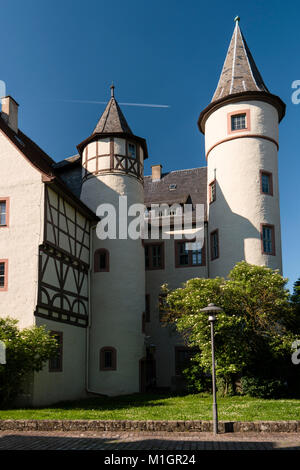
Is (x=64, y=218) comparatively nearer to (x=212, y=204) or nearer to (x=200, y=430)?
(x=212, y=204)

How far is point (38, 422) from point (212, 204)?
1798cm

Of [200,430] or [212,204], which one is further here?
[212,204]

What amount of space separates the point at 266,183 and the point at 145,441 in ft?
61.6

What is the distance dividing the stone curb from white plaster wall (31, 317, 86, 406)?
4.81 meters

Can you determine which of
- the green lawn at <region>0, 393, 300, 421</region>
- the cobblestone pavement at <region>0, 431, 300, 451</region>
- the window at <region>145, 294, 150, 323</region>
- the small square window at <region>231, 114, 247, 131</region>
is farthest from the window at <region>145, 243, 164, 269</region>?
the cobblestone pavement at <region>0, 431, 300, 451</region>

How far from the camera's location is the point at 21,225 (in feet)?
69.3

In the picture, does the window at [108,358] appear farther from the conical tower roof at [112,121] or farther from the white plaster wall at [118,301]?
the conical tower roof at [112,121]

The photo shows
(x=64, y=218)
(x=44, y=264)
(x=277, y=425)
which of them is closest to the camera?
(x=277, y=425)

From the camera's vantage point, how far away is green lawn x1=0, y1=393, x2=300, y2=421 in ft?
50.6

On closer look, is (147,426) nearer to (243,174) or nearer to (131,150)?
(243,174)

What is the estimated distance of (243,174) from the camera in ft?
90.5

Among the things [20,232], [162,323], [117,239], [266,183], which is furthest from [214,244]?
[20,232]

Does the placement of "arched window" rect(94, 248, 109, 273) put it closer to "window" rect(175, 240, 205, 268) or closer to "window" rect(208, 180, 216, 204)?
"window" rect(175, 240, 205, 268)
